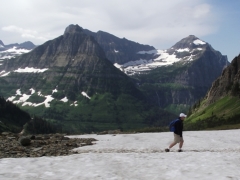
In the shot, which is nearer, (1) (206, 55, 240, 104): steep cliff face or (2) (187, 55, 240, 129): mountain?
(2) (187, 55, 240, 129): mountain

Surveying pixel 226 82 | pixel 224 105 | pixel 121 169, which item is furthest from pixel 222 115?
pixel 121 169

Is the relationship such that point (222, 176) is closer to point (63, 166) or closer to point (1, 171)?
point (63, 166)

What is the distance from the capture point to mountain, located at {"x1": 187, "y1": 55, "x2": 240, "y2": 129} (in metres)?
139

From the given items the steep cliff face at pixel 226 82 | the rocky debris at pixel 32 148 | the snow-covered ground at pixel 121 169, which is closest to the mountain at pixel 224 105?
the steep cliff face at pixel 226 82

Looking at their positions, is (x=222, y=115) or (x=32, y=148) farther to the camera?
(x=222, y=115)

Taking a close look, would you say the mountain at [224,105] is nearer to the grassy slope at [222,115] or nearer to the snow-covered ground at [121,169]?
the grassy slope at [222,115]

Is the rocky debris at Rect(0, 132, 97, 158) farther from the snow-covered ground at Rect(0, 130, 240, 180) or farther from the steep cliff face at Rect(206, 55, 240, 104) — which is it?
the steep cliff face at Rect(206, 55, 240, 104)

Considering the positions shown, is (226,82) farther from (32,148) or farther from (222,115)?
(32,148)

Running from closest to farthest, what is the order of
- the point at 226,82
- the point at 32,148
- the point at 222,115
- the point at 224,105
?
the point at 32,148, the point at 222,115, the point at 224,105, the point at 226,82

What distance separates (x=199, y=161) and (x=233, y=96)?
156 m

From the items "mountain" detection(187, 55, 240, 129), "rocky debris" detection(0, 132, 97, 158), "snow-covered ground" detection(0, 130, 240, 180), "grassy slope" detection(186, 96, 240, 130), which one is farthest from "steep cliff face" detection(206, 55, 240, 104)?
"snow-covered ground" detection(0, 130, 240, 180)

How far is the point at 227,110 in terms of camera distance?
154000 millimetres

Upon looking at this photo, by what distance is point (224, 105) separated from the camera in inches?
6486

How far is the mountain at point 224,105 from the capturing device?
139m
